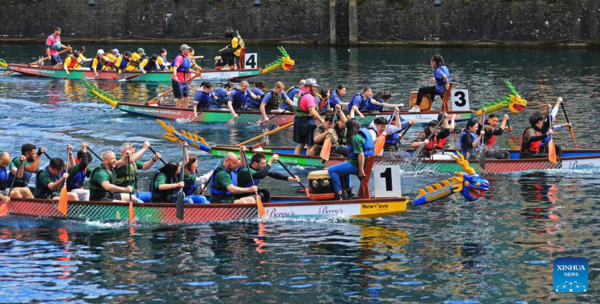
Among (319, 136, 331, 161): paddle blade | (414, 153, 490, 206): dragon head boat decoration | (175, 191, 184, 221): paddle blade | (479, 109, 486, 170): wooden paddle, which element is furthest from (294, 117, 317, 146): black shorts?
(414, 153, 490, 206): dragon head boat decoration

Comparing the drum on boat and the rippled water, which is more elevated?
the drum on boat

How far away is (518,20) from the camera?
57781 mm

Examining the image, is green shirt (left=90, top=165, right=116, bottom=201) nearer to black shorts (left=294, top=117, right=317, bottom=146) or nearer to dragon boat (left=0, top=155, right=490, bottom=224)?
dragon boat (left=0, top=155, right=490, bottom=224)

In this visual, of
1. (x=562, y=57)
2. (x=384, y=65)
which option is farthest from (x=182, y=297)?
(x=562, y=57)

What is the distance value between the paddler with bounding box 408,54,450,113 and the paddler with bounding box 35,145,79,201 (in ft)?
44.9

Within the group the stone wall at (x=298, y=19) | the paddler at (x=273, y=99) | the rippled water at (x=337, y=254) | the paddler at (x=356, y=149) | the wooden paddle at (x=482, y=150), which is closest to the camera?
the rippled water at (x=337, y=254)

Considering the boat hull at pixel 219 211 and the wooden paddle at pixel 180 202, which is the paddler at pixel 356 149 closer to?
the boat hull at pixel 219 211

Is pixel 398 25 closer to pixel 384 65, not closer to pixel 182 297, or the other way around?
pixel 384 65

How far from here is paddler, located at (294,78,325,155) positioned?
1019 inches

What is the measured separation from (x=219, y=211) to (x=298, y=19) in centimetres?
4344

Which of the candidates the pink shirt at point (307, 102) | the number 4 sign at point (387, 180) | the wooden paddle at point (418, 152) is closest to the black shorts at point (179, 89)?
the pink shirt at point (307, 102)

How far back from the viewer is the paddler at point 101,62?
4694 centimetres

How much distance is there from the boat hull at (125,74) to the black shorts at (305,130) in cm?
1886

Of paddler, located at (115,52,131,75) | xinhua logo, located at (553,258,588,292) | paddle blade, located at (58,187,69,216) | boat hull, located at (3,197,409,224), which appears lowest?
xinhua logo, located at (553,258,588,292)
